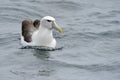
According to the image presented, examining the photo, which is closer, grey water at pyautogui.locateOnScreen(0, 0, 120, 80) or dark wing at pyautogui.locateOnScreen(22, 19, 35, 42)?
grey water at pyautogui.locateOnScreen(0, 0, 120, 80)

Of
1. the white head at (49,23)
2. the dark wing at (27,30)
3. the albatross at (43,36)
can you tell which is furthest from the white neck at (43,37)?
the dark wing at (27,30)

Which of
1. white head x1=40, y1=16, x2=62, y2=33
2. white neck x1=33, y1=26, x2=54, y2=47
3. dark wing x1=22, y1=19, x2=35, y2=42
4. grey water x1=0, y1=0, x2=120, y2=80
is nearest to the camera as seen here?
grey water x1=0, y1=0, x2=120, y2=80

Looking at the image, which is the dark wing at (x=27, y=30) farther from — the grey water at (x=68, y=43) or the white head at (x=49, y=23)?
the white head at (x=49, y=23)

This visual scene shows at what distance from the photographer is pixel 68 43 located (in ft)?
54.5

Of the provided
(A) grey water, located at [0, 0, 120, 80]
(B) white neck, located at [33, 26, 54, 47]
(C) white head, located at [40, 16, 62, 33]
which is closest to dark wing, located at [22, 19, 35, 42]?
(B) white neck, located at [33, 26, 54, 47]

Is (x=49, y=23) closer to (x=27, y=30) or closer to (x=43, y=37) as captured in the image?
(x=43, y=37)

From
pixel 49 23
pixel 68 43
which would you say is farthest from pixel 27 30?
pixel 68 43

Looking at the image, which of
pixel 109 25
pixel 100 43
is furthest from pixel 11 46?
pixel 109 25

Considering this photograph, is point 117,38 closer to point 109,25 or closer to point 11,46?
point 109,25

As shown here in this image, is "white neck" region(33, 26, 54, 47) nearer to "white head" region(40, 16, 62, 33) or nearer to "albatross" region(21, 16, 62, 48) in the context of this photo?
"albatross" region(21, 16, 62, 48)

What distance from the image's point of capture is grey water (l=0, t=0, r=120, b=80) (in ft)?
45.0

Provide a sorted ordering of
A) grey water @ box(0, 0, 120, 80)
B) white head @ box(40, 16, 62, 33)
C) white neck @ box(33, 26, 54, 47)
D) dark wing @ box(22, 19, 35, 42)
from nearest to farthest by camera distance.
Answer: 1. grey water @ box(0, 0, 120, 80)
2. white head @ box(40, 16, 62, 33)
3. white neck @ box(33, 26, 54, 47)
4. dark wing @ box(22, 19, 35, 42)

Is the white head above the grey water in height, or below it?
above

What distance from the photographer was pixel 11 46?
53.3 ft
